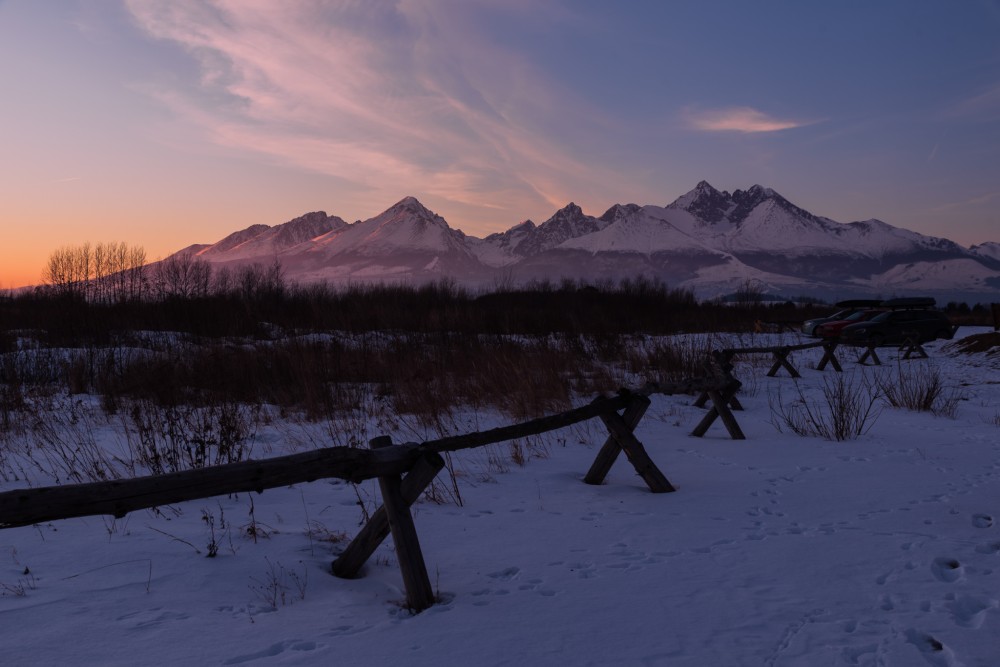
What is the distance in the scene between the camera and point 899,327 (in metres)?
21.8

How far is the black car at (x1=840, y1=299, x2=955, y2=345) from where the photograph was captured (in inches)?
829

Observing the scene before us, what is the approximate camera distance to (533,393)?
9.60 metres

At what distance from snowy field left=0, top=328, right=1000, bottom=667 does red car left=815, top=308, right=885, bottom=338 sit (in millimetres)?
17074

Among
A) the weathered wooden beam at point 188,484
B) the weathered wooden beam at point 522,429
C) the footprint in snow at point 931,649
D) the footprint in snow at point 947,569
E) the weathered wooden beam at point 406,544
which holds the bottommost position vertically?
the footprint in snow at point 947,569

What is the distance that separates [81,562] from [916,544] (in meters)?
5.36

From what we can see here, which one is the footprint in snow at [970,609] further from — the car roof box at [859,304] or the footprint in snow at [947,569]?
the car roof box at [859,304]

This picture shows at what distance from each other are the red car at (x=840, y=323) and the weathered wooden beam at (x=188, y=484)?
22087mm

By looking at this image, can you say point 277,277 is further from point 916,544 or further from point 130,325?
point 916,544

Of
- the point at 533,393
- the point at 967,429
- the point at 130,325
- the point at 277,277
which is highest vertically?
the point at 277,277

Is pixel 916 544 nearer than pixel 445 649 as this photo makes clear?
No

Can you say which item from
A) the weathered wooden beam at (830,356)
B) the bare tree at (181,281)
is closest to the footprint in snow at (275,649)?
the weathered wooden beam at (830,356)

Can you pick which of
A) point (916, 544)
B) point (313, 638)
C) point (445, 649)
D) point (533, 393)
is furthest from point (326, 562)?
point (533, 393)

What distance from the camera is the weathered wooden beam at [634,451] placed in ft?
17.5

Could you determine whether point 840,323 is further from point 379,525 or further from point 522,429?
point 379,525
